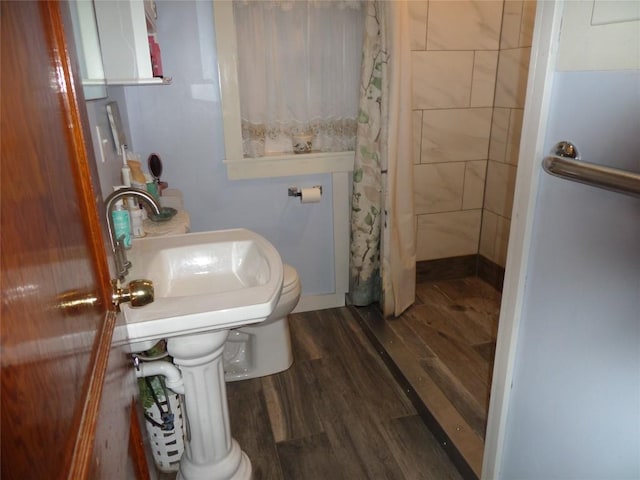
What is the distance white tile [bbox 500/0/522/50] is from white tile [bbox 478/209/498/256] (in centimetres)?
98

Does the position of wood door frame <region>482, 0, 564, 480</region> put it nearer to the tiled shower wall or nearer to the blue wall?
the blue wall

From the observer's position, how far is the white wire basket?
152cm

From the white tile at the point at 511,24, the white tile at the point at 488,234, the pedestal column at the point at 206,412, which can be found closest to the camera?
the pedestal column at the point at 206,412

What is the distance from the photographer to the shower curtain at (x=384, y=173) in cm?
214

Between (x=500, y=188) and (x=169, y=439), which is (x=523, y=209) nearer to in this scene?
(x=169, y=439)

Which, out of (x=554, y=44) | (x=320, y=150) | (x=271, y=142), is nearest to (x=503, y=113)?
(x=320, y=150)

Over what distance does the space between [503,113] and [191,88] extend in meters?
1.75

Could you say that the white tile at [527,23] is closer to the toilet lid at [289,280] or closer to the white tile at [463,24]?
the white tile at [463,24]

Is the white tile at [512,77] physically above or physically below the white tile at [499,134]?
above

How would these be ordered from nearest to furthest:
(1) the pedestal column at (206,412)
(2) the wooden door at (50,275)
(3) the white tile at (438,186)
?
(2) the wooden door at (50,275) → (1) the pedestal column at (206,412) → (3) the white tile at (438,186)

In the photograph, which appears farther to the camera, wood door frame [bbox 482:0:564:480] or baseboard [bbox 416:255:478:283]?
baseboard [bbox 416:255:478:283]

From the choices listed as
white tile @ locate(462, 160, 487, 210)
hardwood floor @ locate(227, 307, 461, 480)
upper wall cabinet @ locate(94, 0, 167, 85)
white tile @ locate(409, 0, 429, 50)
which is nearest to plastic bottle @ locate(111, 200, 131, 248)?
upper wall cabinet @ locate(94, 0, 167, 85)

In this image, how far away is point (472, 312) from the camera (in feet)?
8.36

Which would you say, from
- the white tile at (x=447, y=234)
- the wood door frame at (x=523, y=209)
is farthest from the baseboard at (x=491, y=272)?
the wood door frame at (x=523, y=209)
